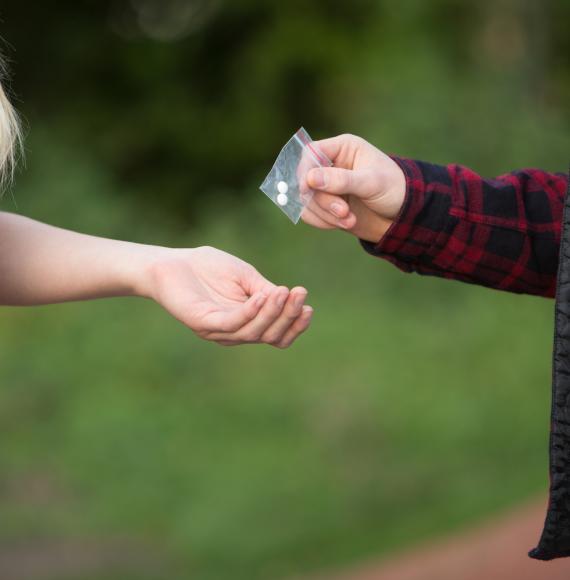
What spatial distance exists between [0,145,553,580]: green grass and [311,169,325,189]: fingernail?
7.92 feet

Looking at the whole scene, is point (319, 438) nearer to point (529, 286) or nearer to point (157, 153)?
point (529, 286)

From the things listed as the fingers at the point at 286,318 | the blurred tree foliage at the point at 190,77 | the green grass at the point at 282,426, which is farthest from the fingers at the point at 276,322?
the blurred tree foliage at the point at 190,77

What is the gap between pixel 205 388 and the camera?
18.1 feet

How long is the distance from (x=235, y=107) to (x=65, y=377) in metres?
6.06

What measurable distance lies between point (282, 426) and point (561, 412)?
11.5 feet

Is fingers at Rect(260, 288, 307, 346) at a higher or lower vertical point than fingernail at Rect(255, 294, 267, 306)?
lower

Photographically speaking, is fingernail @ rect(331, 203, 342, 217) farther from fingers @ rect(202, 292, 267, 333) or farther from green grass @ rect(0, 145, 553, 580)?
green grass @ rect(0, 145, 553, 580)

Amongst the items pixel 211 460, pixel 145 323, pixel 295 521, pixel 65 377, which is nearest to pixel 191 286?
pixel 295 521

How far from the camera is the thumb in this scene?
1802 millimetres

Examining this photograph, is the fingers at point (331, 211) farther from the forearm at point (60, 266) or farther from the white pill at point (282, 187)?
the forearm at point (60, 266)

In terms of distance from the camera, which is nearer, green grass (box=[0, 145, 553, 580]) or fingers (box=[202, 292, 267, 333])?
fingers (box=[202, 292, 267, 333])

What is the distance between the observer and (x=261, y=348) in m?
5.77

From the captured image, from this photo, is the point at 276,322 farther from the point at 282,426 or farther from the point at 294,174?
the point at 282,426

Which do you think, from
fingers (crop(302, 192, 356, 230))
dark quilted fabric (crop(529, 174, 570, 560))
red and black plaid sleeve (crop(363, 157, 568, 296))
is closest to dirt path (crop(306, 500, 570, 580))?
red and black plaid sleeve (crop(363, 157, 568, 296))
